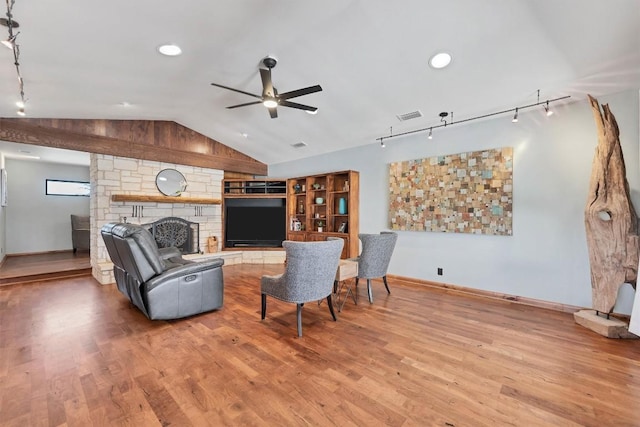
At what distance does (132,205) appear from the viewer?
5.71 m

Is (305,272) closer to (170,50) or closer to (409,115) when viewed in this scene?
(170,50)

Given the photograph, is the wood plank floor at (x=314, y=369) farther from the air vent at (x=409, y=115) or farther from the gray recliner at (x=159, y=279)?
the air vent at (x=409, y=115)

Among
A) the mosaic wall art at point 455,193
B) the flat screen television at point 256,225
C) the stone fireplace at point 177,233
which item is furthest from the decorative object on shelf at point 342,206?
the stone fireplace at point 177,233

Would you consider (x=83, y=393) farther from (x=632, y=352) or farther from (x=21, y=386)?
(x=632, y=352)

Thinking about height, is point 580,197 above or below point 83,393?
above

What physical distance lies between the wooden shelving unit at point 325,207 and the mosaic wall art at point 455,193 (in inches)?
32.7

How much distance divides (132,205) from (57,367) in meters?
4.08

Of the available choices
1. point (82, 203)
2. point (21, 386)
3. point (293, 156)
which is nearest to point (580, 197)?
point (293, 156)

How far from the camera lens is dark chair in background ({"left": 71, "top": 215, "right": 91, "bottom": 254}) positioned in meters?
7.40

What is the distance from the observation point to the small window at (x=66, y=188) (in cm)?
744

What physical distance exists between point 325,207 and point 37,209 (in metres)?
7.47

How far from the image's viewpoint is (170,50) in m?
3.10

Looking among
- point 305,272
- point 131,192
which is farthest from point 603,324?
point 131,192

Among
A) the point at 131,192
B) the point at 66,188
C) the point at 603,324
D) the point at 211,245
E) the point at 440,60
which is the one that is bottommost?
the point at 603,324
